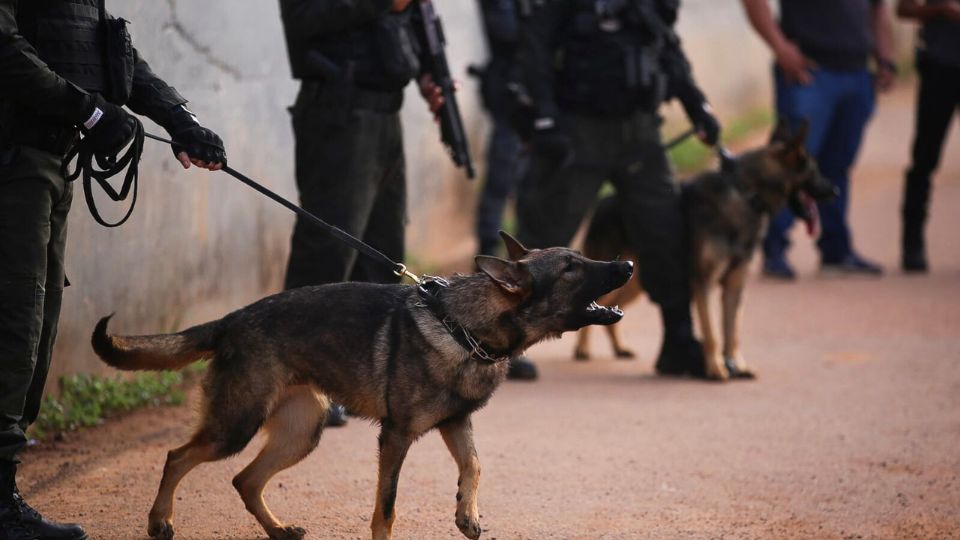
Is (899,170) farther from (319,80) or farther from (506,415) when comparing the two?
(319,80)

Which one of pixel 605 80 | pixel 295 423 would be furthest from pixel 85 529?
pixel 605 80

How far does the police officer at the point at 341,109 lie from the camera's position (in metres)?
5.54

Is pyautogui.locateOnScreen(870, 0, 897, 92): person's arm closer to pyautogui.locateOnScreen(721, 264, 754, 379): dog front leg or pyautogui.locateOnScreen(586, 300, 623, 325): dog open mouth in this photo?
pyautogui.locateOnScreen(721, 264, 754, 379): dog front leg

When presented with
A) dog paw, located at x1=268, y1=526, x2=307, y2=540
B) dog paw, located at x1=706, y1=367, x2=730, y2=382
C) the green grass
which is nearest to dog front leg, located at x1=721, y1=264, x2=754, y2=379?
dog paw, located at x1=706, y1=367, x2=730, y2=382

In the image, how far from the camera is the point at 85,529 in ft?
14.9

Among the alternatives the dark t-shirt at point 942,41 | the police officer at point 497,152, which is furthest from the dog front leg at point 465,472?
the dark t-shirt at point 942,41

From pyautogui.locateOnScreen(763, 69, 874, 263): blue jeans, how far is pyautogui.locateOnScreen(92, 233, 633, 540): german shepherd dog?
5.67m

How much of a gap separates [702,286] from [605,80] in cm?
132

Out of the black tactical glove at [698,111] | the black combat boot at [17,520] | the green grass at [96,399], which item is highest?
the black tactical glove at [698,111]

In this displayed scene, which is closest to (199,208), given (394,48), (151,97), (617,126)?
(394,48)

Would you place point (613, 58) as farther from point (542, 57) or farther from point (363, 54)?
point (363, 54)

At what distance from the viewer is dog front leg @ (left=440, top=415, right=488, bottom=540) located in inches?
170

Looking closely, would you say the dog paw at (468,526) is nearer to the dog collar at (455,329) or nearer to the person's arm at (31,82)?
the dog collar at (455,329)

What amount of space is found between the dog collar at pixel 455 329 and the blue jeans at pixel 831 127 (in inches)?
227
